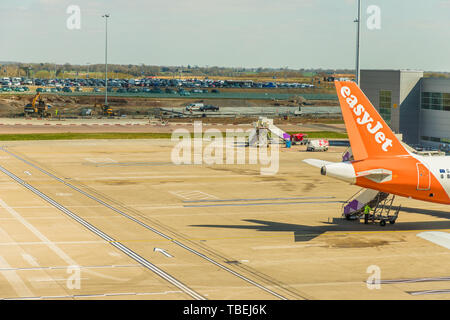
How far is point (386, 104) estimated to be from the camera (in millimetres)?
109750

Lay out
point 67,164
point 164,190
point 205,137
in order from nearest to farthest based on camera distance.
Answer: point 164,190
point 67,164
point 205,137

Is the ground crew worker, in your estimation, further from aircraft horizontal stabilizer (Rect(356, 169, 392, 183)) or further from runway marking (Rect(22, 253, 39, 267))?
Result: runway marking (Rect(22, 253, 39, 267))

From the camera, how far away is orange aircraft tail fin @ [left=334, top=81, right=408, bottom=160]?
42.7m

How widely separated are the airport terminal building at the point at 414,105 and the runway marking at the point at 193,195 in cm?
5333

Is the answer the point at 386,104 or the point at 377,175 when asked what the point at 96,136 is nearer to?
the point at 386,104

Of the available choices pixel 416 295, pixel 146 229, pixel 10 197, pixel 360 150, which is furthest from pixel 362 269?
pixel 10 197

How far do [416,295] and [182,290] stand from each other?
1149 cm

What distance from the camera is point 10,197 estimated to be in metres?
59.7

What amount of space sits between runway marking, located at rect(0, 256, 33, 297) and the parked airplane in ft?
65.6

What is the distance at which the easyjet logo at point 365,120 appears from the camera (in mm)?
42656

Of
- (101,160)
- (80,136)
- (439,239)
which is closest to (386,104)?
(101,160)

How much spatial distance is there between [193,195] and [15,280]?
30332mm

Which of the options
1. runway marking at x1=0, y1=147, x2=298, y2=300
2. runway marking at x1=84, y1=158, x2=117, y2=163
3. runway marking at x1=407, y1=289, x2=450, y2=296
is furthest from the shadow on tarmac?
runway marking at x1=84, y1=158, x2=117, y2=163
